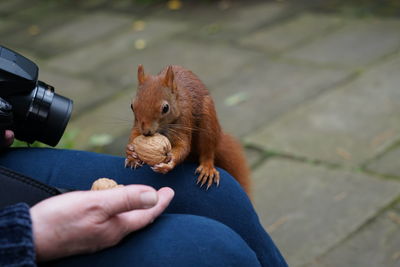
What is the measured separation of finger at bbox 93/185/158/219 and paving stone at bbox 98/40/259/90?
90.7 inches

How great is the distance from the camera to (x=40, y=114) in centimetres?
128

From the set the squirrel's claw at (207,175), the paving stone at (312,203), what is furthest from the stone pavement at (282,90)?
the squirrel's claw at (207,175)

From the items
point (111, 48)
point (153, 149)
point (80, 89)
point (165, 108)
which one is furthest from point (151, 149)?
point (111, 48)

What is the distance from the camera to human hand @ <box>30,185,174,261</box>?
99 centimetres

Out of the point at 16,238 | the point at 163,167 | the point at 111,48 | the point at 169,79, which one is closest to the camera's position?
the point at 16,238

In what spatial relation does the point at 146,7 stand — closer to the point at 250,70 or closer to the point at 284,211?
the point at 250,70

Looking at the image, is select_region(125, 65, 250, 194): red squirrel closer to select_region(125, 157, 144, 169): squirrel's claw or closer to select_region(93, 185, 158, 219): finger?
select_region(125, 157, 144, 169): squirrel's claw

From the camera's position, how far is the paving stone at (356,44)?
3.34m

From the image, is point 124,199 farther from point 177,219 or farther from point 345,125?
point 345,125

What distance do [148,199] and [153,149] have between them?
200 mm

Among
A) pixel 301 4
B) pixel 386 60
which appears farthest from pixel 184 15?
pixel 386 60

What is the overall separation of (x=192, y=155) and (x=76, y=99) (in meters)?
2.10

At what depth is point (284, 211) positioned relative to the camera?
2.19 metres

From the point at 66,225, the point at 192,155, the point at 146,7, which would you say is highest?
the point at 66,225
